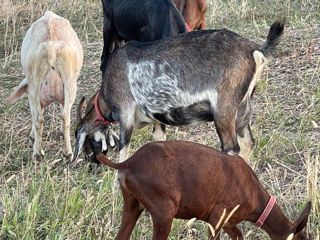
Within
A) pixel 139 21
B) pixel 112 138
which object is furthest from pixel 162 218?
pixel 139 21

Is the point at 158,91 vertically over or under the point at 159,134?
over

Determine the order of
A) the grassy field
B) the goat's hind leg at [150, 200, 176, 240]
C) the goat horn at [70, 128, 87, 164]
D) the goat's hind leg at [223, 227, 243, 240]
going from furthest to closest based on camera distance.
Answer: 1. the goat horn at [70, 128, 87, 164]
2. the grassy field
3. the goat's hind leg at [223, 227, 243, 240]
4. the goat's hind leg at [150, 200, 176, 240]

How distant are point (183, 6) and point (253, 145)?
3.04 meters

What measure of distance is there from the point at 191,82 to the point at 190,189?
5.01 ft

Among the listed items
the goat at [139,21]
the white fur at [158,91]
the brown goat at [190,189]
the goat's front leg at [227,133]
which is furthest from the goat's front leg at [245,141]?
the goat at [139,21]

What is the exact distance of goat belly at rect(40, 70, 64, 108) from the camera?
6559 mm

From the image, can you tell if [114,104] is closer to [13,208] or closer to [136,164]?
[13,208]

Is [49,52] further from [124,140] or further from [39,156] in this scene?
[124,140]

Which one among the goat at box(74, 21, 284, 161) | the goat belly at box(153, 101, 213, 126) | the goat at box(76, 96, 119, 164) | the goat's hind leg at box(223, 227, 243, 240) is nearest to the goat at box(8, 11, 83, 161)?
the goat at box(76, 96, 119, 164)

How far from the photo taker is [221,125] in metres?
5.34

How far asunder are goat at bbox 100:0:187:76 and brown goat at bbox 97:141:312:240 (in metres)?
2.86

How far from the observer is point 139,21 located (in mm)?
7562

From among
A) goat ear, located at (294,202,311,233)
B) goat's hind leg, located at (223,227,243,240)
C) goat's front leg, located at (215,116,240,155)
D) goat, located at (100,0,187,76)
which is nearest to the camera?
goat ear, located at (294,202,311,233)

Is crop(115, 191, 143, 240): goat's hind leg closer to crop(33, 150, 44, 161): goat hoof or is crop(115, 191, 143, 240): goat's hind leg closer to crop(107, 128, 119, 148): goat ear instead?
crop(107, 128, 119, 148): goat ear
